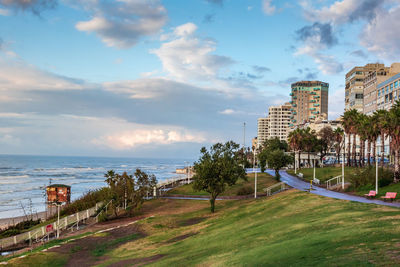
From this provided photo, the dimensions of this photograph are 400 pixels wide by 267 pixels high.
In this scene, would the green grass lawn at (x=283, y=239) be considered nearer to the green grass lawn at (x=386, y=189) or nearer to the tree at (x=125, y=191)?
the green grass lawn at (x=386, y=189)

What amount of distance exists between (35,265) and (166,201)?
33367mm

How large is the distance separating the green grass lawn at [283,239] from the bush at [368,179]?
13.3m

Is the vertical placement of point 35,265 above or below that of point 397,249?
below

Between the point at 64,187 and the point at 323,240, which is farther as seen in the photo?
the point at 64,187

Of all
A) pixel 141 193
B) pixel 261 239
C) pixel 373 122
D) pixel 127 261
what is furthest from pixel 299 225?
pixel 373 122

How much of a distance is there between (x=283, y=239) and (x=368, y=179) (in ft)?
101

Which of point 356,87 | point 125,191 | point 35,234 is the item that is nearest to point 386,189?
point 125,191

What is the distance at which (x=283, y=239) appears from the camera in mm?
18906

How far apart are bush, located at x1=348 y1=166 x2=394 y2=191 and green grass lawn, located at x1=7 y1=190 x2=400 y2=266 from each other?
1333 centimetres

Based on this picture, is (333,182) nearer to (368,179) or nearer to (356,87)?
(368,179)

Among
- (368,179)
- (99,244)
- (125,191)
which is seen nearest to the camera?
(99,244)

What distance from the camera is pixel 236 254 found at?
57.4 ft

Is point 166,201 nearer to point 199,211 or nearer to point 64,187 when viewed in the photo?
point 199,211

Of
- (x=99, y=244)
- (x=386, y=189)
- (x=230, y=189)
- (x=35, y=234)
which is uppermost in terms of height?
(x=386, y=189)
